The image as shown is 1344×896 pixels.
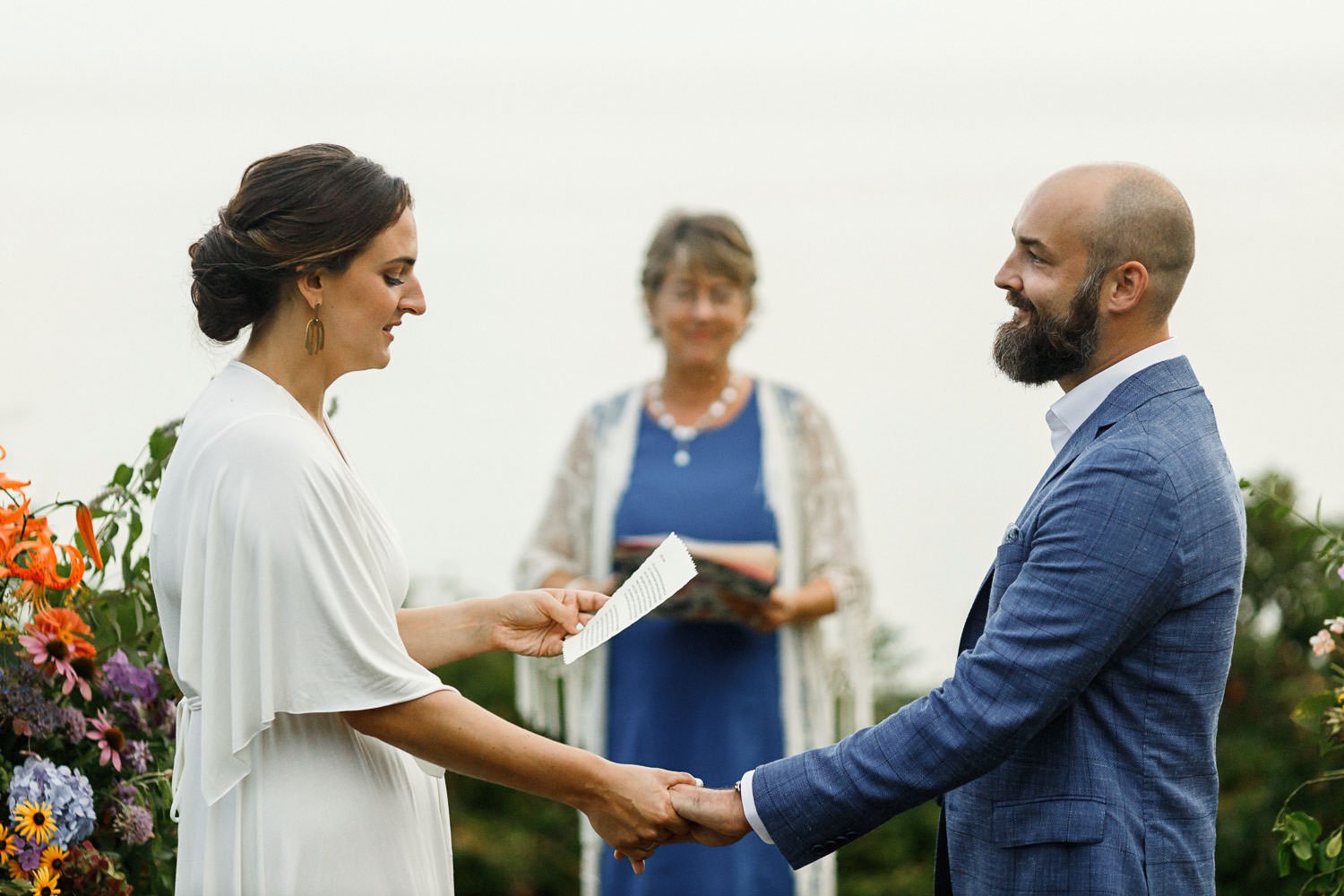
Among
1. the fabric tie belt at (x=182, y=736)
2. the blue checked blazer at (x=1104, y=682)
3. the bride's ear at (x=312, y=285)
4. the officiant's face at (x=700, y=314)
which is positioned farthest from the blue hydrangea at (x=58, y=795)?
the officiant's face at (x=700, y=314)

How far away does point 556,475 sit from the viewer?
460 centimetres

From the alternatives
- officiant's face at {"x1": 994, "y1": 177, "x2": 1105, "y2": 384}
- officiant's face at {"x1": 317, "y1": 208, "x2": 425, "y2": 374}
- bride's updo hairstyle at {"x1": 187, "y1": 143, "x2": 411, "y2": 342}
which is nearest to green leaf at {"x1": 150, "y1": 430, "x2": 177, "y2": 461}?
bride's updo hairstyle at {"x1": 187, "y1": 143, "x2": 411, "y2": 342}

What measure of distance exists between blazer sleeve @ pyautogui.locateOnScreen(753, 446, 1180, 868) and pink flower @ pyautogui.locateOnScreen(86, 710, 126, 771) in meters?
1.24

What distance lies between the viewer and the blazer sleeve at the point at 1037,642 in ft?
7.18

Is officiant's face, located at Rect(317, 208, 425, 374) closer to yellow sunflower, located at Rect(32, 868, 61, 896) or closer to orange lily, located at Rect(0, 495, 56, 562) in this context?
orange lily, located at Rect(0, 495, 56, 562)

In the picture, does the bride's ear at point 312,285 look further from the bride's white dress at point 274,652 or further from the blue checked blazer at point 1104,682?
the blue checked blazer at point 1104,682

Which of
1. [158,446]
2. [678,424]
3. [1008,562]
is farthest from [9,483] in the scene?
[678,424]

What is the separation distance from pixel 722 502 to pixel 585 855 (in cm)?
119

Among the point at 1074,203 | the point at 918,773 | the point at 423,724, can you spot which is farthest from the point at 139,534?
the point at 1074,203

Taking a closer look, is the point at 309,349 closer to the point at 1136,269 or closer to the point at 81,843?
the point at 81,843

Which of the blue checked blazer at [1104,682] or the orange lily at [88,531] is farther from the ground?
the orange lily at [88,531]

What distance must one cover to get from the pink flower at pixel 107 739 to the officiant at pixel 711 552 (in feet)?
5.63

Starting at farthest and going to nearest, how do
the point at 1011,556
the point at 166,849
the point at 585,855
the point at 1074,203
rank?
1. the point at 585,855
2. the point at 166,849
3. the point at 1074,203
4. the point at 1011,556

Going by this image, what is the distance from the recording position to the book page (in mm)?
2465
